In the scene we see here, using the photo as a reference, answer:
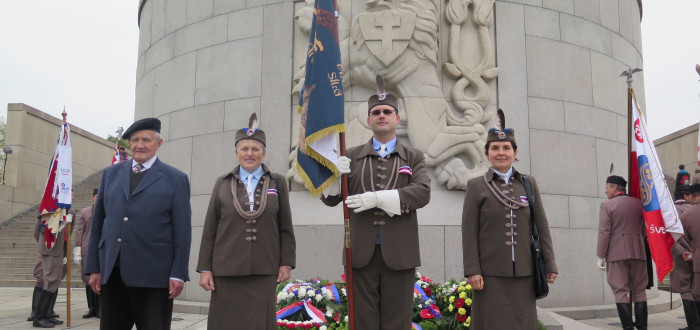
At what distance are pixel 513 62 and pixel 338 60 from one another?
15.4 feet

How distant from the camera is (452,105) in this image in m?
7.34

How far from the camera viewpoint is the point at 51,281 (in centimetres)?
696

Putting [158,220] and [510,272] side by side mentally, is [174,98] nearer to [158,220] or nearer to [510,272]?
[158,220]

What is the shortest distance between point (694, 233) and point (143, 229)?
6312mm

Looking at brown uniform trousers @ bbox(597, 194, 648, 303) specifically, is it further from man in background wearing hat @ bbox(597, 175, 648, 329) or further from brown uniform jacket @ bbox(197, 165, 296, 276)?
brown uniform jacket @ bbox(197, 165, 296, 276)

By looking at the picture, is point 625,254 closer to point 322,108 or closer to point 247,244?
point 322,108

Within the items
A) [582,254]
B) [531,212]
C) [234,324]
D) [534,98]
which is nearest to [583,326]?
[582,254]

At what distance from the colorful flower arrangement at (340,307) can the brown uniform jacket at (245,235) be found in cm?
140

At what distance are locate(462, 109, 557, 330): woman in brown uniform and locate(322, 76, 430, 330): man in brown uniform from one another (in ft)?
1.58

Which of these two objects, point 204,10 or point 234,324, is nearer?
point 234,324

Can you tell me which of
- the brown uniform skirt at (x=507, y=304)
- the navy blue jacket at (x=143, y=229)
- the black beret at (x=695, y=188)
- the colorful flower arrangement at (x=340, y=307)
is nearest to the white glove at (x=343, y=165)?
the navy blue jacket at (x=143, y=229)

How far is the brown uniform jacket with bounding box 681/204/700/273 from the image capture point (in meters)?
6.34

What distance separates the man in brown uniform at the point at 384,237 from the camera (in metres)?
3.35

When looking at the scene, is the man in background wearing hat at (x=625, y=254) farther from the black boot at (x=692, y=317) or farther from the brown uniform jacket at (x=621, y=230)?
the black boot at (x=692, y=317)
